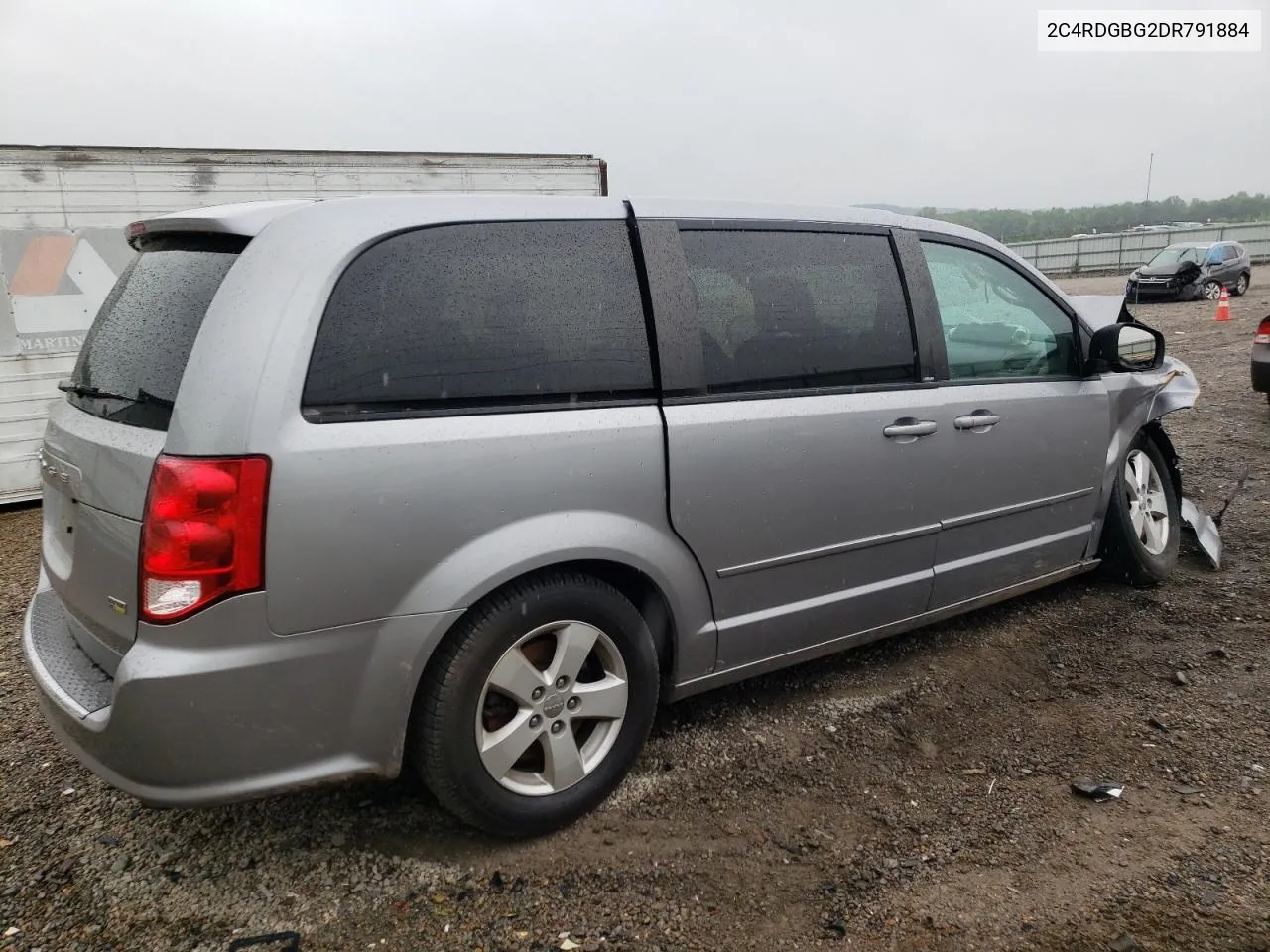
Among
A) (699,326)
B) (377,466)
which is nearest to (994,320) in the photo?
(699,326)

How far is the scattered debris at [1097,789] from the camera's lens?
2717 mm

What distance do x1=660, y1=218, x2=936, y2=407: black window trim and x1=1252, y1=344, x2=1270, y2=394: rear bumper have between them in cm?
619

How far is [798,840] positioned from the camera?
2551 mm

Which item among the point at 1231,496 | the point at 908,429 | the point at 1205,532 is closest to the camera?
the point at 908,429

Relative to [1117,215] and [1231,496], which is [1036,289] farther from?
[1117,215]

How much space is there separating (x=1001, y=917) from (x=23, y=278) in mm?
6993

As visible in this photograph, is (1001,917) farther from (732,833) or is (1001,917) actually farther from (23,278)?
(23,278)

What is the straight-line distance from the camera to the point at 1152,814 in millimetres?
2623

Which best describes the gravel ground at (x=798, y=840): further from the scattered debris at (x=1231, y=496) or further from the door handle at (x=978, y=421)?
the scattered debris at (x=1231, y=496)

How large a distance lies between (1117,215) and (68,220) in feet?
178

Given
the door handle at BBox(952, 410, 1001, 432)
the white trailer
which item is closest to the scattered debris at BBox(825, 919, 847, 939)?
the door handle at BBox(952, 410, 1001, 432)

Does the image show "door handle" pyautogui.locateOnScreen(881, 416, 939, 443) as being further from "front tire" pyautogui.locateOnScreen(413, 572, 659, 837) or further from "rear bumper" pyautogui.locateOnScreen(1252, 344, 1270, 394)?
"rear bumper" pyautogui.locateOnScreen(1252, 344, 1270, 394)

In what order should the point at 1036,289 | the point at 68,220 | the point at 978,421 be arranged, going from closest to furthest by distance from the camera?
the point at 978,421
the point at 1036,289
the point at 68,220

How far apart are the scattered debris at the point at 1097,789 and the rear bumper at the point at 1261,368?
21.5 ft
